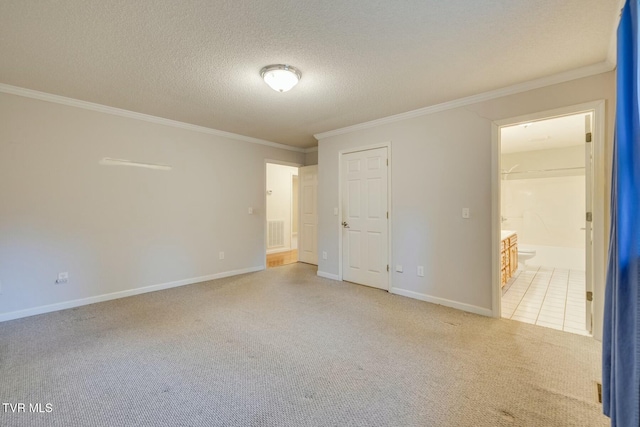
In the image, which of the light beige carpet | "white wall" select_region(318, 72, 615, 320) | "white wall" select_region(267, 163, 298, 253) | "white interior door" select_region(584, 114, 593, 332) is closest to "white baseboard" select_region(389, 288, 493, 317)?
"white wall" select_region(318, 72, 615, 320)

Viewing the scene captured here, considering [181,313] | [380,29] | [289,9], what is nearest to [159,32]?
[289,9]

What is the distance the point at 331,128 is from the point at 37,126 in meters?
3.53

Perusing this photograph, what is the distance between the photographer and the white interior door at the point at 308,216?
19.1ft

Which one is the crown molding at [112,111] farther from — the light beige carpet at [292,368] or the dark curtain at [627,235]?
the dark curtain at [627,235]

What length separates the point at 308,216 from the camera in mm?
5953

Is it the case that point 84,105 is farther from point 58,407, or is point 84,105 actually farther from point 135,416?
point 135,416

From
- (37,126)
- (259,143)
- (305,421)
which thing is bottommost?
(305,421)

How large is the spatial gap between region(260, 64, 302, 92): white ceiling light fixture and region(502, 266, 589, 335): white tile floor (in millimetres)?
3335

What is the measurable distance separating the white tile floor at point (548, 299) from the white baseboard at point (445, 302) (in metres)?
0.26

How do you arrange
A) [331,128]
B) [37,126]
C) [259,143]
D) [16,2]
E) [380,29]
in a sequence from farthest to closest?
[259,143] → [331,128] → [37,126] → [380,29] → [16,2]

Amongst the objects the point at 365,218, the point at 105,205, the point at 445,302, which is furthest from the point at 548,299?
the point at 105,205

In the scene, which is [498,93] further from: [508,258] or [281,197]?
[281,197]

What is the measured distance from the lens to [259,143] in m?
5.16

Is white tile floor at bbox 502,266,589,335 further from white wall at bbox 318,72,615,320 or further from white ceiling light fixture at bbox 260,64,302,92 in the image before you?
white ceiling light fixture at bbox 260,64,302,92
